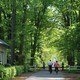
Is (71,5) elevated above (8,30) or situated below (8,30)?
above

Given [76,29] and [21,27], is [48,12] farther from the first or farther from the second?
[76,29]

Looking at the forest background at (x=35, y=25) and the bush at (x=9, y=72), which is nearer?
the bush at (x=9, y=72)

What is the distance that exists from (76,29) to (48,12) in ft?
71.4

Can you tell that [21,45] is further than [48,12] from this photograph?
No

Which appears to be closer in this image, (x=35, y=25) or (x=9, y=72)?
(x=9, y=72)

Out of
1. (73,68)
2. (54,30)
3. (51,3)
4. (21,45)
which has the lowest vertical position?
(73,68)

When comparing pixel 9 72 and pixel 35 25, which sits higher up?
pixel 35 25

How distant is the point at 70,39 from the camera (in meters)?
43.6

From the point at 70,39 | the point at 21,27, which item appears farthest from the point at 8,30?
the point at 70,39

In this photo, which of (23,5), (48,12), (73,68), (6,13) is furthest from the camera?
(48,12)

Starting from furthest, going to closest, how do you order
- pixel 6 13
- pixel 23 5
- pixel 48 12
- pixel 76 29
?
pixel 48 12, pixel 6 13, pixel 23 5, pixel 76 29

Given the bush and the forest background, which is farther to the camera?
the forest background

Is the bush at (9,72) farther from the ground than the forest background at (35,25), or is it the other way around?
the forest background at (35,25)

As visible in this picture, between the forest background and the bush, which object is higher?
the forest background
